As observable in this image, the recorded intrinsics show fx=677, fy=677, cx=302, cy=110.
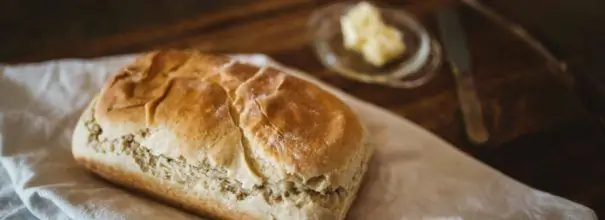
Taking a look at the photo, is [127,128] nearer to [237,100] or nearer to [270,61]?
[237,100]

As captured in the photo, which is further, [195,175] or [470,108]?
[470,108]

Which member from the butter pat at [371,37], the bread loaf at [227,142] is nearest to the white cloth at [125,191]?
the bread loaf at [227,142]

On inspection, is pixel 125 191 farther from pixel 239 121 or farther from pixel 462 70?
pixel 462 70

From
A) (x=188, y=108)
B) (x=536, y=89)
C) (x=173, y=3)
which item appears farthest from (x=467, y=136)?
(x=173, y=3)

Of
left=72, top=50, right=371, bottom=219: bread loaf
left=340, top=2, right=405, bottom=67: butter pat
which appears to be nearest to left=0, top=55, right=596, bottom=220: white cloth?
left=72, top=50, right=371, bottom=219: bread loaf

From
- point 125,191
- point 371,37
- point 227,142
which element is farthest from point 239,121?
point 371,37

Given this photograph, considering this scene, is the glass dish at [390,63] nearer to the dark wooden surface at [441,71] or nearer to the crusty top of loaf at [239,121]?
the dark wooden surface at [441,71]
